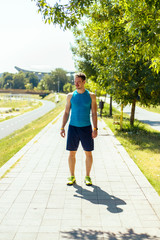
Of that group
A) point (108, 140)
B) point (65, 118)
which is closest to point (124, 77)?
point (108, 140)

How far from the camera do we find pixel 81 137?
14.2 ft

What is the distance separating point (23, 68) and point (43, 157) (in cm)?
19210

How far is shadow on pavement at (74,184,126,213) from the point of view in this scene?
3.65 meters

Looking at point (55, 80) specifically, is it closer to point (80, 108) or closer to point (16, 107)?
point (16, 107)

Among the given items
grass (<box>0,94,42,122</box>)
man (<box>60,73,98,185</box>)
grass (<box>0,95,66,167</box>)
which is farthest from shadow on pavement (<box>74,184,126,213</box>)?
grass (<box>0,94,42,122</box>)

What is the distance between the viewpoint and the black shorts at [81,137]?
4.30 metres

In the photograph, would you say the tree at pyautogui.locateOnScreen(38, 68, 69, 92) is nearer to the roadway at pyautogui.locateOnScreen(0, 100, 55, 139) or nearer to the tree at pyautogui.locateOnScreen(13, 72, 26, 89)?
the tree at pyautogui.locateOnScreen(13, 72, 26, 89)

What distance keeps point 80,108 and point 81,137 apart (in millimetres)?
513

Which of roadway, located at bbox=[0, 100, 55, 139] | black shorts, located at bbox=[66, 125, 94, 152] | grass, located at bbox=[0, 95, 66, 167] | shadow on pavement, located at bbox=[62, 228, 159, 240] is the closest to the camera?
shadow on pavement, located at bbox=[62, 228, 159, 240]

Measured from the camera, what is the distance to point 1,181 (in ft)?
15.1

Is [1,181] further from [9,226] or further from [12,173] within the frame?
[9,226]

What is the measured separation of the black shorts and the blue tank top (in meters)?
0.09

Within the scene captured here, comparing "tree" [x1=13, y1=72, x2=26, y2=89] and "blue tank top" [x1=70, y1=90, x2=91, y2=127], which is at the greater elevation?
"tree" [x1=13, y1=72, x2=26, y2=89]

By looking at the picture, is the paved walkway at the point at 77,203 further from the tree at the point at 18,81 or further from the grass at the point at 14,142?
the tree at the point at 18,81
